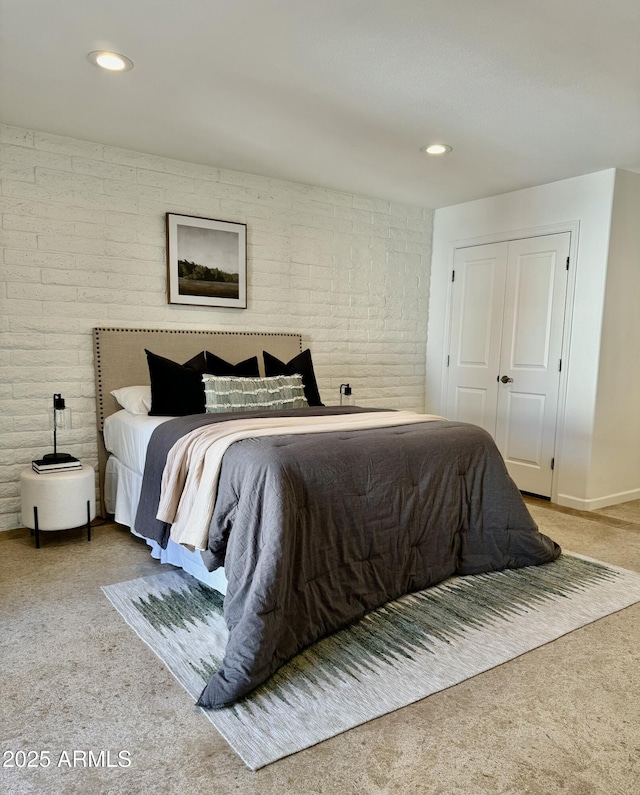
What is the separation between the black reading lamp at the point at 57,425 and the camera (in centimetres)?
323

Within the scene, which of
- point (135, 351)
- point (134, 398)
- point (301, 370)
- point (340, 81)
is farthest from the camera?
point (301, 370)

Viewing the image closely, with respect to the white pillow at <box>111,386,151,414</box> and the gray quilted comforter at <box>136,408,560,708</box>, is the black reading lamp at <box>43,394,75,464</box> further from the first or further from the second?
the gray quilted comforter at <box>136,408,560,708</box>

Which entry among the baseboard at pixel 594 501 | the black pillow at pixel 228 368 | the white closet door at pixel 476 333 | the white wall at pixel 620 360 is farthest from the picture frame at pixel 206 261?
the baseboard at pixel 594 501

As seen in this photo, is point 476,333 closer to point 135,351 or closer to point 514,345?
point 514,345

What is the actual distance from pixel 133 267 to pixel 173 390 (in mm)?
1011

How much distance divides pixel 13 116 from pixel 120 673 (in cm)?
294

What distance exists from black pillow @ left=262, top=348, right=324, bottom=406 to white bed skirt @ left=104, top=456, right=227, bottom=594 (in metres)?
1.16

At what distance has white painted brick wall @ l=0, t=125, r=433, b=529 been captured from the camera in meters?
3.37

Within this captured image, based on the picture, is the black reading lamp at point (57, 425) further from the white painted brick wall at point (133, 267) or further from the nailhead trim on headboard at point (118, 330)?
the nailhead trim on headboard at point (118, 330)

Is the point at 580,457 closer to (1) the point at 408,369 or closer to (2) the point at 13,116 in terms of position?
(1) the point at 408,369

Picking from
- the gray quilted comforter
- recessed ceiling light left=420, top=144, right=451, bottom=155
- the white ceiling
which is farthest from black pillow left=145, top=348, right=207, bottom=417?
recessed ceiling light left=420, top=144, right=451, bottom=155

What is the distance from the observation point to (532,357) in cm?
441

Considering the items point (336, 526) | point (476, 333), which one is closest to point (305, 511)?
point (336, 526)

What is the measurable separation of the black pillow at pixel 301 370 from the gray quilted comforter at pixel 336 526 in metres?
0.99
